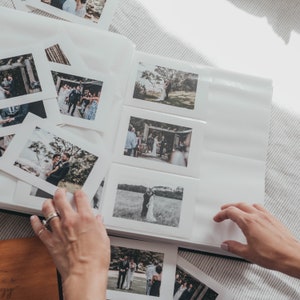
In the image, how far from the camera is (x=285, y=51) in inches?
48.1

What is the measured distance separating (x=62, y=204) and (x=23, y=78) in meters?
0.32

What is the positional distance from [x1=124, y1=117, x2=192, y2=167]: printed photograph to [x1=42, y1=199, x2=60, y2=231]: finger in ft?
0.68

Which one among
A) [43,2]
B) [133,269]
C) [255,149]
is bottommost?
[133,269]

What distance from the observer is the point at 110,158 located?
93cm

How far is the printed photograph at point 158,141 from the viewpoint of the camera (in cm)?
96

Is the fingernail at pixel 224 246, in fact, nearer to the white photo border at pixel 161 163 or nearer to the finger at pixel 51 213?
the white photo border at pixel 161 163

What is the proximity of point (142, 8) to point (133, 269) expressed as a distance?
2.33 feet

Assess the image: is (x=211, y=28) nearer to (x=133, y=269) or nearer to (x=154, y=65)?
(x=154, y=65)

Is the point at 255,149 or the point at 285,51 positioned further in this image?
the point at 285,51

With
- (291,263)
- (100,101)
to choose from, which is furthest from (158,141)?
(291,263)

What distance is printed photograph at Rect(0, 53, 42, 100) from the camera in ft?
3.06

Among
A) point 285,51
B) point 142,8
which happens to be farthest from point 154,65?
point 285,51

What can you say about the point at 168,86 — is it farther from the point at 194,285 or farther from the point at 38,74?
the point at 194,285

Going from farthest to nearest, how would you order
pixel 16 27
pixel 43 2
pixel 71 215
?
pixel 43 2, pixel 16 27, pixel 71 215
